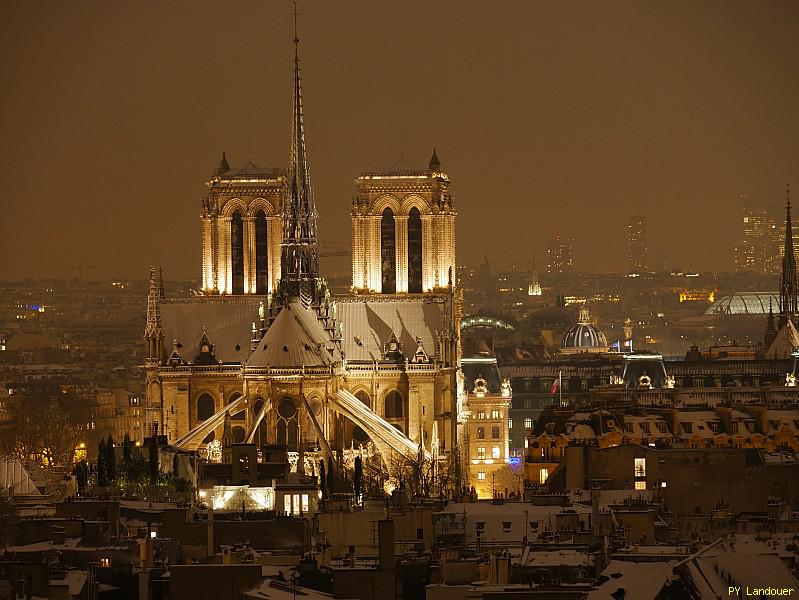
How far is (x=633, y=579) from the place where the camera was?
8044 cm

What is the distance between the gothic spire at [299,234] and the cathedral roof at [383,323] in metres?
3.22

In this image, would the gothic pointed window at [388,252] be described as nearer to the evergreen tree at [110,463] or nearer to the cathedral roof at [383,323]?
the cathedral roof at [383,323]

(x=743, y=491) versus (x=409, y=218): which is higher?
(x=409, y=218)

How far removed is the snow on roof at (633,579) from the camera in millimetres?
78250

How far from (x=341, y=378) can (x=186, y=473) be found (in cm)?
3601

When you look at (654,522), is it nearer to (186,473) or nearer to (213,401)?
(186,473)

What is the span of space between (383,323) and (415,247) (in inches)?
193

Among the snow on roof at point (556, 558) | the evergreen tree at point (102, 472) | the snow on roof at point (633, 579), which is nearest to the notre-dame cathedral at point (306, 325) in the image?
the evergreen tree at point (102, 472)

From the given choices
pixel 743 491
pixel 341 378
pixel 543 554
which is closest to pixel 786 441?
pixel 743 491

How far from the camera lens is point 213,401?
172 metres

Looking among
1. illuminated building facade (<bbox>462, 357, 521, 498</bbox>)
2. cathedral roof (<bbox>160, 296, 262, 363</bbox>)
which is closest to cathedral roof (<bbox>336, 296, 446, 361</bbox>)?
cathedral roof (<bbox>160, 296, 262, 363</bbox>)

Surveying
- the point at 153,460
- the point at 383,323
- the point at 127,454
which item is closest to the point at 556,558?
the point at 153,460

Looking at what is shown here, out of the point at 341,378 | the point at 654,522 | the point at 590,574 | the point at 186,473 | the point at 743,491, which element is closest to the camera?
the point at 590,574

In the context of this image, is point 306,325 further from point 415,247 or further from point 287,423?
point 415,247
